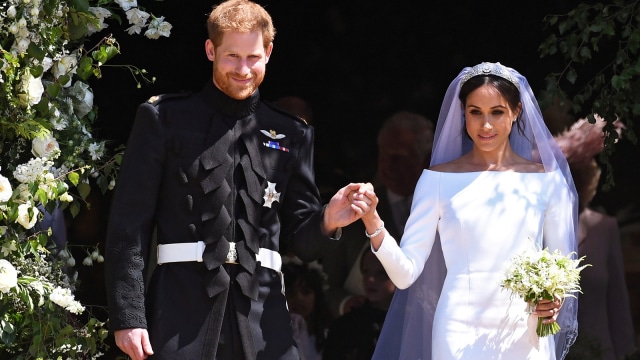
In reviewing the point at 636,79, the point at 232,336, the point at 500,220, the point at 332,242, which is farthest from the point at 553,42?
the point at 232,336

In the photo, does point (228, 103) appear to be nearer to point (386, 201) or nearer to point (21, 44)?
point (21, 44)

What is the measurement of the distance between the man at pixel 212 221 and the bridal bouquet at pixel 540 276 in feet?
2.19

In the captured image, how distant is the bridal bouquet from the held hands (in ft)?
0.09

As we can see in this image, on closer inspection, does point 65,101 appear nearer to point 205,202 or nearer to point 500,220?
point 205,202

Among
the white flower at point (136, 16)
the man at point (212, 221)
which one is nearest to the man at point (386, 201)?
the white flower at point (136, 16)

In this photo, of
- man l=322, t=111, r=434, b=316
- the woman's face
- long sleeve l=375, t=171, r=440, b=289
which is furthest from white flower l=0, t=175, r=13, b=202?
man l=322, t=111, r=434, b=316

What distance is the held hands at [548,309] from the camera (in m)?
4.64

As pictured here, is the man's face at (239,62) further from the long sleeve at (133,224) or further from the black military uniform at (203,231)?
the long sleeve at (133,224)

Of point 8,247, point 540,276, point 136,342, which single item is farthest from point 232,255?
point 540,276

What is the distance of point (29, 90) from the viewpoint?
4.86 m

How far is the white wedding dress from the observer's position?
4.79 m

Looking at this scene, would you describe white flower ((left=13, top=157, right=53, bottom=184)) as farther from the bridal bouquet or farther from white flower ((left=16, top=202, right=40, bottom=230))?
the bridal bouquet

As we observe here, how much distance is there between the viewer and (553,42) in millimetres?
6434

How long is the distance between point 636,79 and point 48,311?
3.25m
